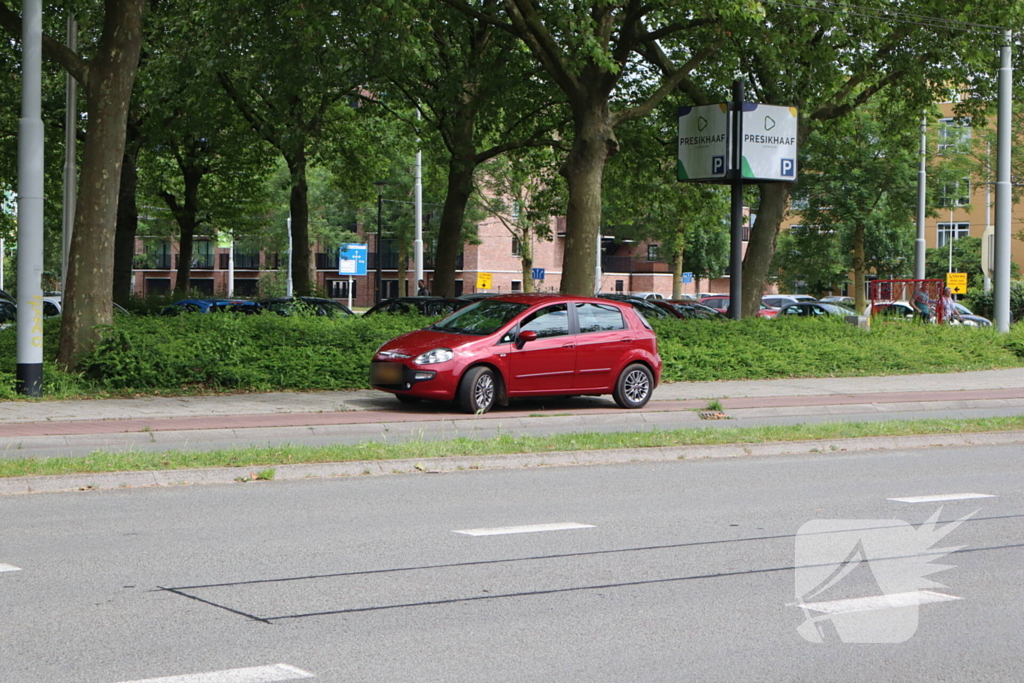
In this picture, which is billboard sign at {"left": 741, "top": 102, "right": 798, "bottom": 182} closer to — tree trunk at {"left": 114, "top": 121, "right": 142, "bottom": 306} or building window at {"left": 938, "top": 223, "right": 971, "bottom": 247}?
tree trunk at {"left": 114, "top": 121, "right": 142, "bottom": 306}

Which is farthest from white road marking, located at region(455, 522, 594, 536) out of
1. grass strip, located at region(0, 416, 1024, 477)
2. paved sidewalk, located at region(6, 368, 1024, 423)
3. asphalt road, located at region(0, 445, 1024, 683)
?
paved sidewalk, located at region(6, 368, 1024, 423)

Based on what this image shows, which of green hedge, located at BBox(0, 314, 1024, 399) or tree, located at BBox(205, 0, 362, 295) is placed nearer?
green hedge, located at BBox(0, 314, 1024, 399)

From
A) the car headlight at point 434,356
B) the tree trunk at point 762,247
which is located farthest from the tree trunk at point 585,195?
the car headlight at point 434,356

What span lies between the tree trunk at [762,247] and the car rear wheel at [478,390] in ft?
44.6

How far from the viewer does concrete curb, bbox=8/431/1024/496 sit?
9.26 m

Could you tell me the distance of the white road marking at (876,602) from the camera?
5.95 meters

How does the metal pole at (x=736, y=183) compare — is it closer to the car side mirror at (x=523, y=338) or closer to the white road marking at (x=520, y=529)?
the car side mirror at (x=523, y=338)

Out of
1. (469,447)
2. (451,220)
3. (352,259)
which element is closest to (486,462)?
(469,447)

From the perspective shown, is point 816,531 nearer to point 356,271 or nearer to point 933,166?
point 933,166

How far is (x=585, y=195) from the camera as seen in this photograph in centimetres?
2267

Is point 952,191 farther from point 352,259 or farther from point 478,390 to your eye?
point 478,390

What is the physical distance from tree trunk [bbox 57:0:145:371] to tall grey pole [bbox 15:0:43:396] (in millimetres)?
835

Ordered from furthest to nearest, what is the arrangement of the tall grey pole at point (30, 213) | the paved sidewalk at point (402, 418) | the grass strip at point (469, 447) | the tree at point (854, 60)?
1. the tree at point (854, 60)
2. the tall grey pole at point (30, 213)
3. the paved sidewalk at point (402, 418)
4. the grass strip at point (469, 447)

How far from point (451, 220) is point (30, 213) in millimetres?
15178
